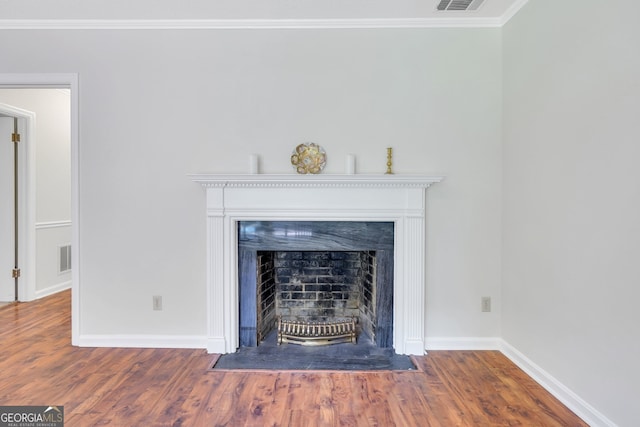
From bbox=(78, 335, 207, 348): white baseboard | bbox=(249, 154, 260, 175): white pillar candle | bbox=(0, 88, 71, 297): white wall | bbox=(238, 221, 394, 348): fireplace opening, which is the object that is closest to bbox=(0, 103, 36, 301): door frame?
bbox=(0, 88, 71, 297): white wall

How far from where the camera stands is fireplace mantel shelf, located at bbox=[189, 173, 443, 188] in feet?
8.73

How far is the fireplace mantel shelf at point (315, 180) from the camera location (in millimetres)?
2660

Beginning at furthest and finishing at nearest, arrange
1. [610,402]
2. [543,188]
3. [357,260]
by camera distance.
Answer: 1. [357,260]
2. [543,188]
3. [610,402]

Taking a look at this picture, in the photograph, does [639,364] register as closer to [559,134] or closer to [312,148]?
[559,134]

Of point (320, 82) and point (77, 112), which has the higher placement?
point (320, 82)

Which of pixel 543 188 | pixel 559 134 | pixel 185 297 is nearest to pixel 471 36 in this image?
pixel 559 134

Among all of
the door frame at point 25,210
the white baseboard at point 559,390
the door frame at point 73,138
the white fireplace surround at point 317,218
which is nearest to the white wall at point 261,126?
the door frame at point 73,138

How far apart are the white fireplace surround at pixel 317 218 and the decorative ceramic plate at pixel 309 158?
6.0 inches

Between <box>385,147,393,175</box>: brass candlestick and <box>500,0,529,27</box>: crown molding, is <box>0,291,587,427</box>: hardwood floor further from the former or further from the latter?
<box>500,0,529,27</box>: crown molding

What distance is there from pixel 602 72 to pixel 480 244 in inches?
55.6

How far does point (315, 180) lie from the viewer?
2.69 metres

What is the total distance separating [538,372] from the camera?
91.7 inches

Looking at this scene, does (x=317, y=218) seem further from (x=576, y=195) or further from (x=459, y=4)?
(x=459, y=4)

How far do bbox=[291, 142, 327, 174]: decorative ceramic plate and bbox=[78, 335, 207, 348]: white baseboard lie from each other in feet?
5.22
